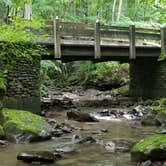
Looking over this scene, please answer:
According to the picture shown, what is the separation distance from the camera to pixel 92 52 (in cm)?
1805

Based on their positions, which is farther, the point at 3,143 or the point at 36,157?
the point at 3,143

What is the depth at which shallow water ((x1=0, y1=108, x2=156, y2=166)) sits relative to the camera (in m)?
7.44

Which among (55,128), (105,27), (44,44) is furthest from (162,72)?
(55,128)

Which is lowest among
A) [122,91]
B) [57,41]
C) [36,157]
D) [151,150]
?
[122,91]

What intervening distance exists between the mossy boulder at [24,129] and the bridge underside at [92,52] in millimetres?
6109

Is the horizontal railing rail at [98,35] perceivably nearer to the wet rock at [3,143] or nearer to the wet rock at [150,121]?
the wet rock at [150,121]

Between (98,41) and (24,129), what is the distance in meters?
8.90

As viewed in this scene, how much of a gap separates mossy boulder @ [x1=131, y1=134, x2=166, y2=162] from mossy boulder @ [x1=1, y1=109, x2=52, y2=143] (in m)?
3.07

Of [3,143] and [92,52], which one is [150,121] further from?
[92,52]

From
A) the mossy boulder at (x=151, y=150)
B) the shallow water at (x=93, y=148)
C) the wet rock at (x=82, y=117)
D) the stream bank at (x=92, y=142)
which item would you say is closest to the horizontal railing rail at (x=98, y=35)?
the wet rock at (x=82, y=117)

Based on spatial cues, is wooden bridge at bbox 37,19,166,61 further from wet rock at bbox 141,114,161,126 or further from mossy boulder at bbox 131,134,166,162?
mossy boulder at bbox 131,134,166,162

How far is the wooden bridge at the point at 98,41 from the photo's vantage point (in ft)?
53.2

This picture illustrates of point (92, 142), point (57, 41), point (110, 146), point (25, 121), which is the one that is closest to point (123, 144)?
point (110, 146)

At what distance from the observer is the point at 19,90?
1390 centimetres
